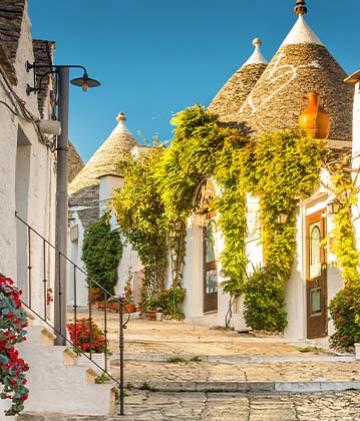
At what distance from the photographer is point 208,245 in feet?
67.9

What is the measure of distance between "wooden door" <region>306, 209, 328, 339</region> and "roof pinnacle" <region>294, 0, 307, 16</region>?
6943 mm

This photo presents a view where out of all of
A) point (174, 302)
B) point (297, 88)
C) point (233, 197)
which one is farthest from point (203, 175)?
point (174, 302)

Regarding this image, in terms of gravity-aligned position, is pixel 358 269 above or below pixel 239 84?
below

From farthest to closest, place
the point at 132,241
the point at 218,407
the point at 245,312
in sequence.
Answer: the point at 132,241 < the point at 245,312 < the point at 218,407

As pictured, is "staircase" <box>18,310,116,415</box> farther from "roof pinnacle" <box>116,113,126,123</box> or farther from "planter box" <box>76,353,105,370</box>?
"roof pinnacle" <box>116,113,126,123</box>

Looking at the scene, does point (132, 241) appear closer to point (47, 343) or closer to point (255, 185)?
point (255, 185)

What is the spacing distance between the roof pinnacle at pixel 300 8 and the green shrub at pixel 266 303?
762cm

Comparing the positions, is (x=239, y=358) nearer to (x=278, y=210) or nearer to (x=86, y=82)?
(x=278, y=210)

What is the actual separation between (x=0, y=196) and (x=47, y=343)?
1583 millimetres

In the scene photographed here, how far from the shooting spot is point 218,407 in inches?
372

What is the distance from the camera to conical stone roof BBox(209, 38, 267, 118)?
72.0ft

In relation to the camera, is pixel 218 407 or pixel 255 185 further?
pixel 255 185

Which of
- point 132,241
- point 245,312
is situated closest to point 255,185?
point 245,312

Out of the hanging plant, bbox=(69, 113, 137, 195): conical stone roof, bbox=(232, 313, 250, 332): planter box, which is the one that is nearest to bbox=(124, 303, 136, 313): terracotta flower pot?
bbox=(232, 313, 250, 332): planter box
